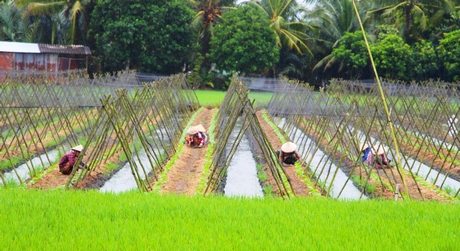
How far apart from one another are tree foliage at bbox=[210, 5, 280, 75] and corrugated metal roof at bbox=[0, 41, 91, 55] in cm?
734

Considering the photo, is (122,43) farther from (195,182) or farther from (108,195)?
(108,195)

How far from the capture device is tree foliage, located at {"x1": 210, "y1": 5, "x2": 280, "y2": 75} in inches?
1344

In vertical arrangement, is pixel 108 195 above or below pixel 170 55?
above

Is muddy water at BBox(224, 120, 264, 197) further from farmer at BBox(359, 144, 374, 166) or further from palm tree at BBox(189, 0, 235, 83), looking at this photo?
palm tree at BBox(189, 0, 235, 83)

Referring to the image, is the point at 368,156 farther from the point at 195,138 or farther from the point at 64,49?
the point at 64,49

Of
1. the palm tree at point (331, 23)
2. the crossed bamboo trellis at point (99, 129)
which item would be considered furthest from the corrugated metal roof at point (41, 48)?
the palm tree at point (331, 23)

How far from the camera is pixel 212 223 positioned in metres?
6.75

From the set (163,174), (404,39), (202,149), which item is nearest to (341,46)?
(404,39)

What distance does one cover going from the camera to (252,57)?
34.4 m

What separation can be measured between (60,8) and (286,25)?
43.2 ft

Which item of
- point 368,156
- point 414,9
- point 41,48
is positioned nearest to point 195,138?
point 368,156

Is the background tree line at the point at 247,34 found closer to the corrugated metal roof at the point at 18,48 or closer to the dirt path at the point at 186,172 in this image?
the corrugated metal roof at the point at 18,48

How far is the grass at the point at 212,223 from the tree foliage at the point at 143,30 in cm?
2635

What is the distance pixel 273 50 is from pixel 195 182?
81.1 feet
